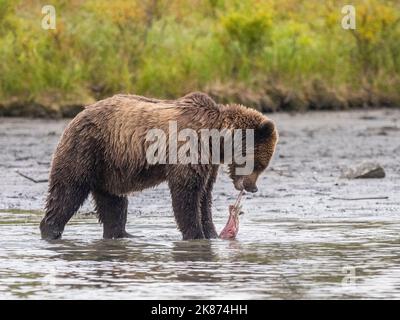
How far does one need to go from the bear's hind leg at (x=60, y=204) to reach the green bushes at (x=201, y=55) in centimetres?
1073

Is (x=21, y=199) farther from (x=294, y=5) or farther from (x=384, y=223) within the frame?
(x=294, y=5)

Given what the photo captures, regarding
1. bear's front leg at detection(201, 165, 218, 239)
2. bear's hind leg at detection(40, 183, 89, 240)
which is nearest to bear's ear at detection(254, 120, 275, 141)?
bear's front leg at detection(201, 165, 218, 239)

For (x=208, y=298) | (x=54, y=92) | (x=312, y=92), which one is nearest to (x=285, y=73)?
(x=312, y=92)

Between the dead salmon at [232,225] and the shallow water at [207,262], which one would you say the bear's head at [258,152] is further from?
the shallow water at [207,262]

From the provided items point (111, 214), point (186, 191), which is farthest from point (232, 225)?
point (111, 214)

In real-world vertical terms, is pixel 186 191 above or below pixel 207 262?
above

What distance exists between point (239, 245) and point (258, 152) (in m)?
0.80

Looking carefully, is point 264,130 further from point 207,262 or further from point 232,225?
point 207,262

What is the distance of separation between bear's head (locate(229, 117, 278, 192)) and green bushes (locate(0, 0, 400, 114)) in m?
11.1

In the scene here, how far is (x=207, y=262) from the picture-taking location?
10.5 m

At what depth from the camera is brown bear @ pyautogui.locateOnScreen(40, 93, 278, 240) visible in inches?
447

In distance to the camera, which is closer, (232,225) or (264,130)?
(264,130)

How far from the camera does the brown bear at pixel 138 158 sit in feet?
37.2
